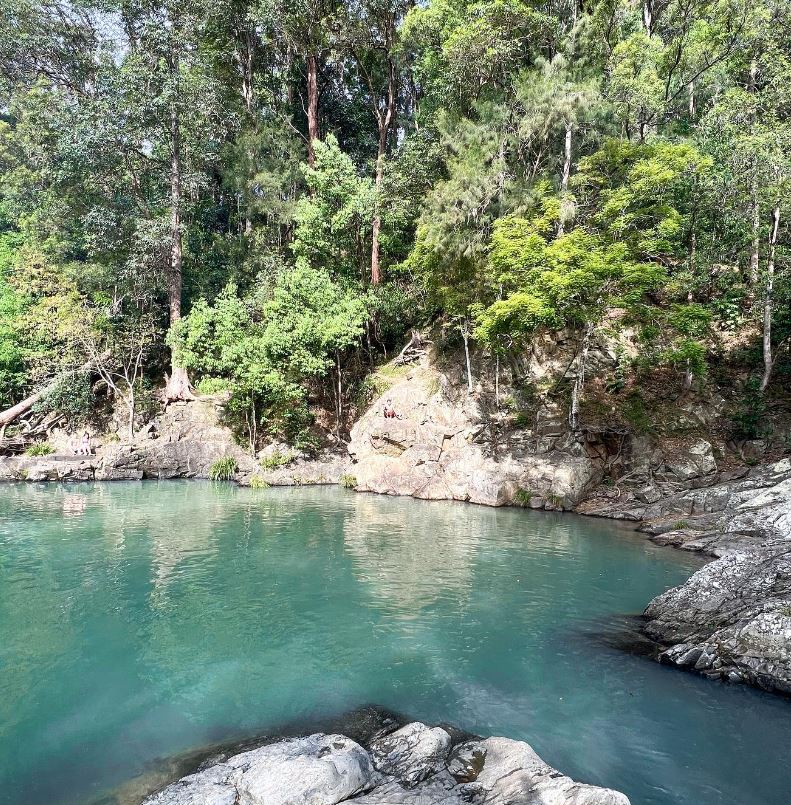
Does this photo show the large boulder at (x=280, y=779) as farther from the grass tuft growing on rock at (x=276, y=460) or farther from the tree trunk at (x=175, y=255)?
the tree trunk at (x=175, y=255)

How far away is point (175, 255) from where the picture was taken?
87.6ft

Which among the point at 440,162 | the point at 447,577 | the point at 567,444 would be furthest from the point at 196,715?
the point at 440,162

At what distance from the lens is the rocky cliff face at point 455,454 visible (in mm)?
18141

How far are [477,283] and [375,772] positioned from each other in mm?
18244

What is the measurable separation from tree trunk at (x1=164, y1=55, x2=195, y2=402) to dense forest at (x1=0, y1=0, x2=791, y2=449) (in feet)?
0.47

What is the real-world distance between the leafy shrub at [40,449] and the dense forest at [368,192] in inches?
76.6

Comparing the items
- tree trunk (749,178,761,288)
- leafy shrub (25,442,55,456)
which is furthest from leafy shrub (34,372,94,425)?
tree trunk (749,178,761,288)

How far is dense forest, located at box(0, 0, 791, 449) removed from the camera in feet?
57.9

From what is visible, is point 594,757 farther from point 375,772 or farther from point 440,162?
point 440,162

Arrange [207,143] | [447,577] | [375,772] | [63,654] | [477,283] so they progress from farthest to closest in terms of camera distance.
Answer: [207,143]
[477,283]
[447,577]
[63,654]
[375,772]

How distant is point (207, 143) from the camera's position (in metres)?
28.9

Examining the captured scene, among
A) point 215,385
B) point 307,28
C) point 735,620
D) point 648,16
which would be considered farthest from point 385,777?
point 307,28

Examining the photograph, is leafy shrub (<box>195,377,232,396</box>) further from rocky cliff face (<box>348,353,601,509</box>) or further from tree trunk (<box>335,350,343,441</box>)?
rocky cliff face (<box>348,353,601,509</box>)

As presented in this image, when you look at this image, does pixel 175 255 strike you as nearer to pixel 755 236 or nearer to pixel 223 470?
pixel 223 470
